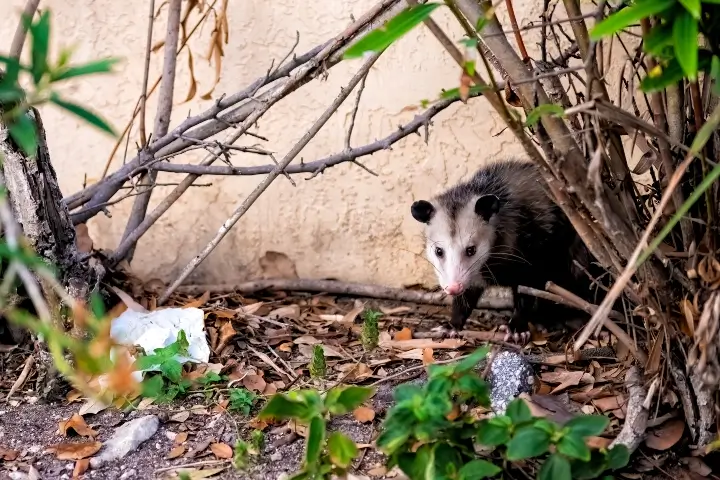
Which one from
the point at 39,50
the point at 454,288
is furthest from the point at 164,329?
the point at 39,50

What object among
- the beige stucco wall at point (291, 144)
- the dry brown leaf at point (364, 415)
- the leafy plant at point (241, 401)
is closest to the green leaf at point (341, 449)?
the dry brown leaf at point (364, 415)

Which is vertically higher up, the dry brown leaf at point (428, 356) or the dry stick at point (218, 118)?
the dry stick at point (218, 118)

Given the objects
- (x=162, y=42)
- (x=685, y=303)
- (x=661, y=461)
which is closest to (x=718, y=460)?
(x=661, y=461)

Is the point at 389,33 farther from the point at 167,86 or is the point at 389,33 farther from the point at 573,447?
the point at 167,86

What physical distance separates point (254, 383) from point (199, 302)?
579 mm

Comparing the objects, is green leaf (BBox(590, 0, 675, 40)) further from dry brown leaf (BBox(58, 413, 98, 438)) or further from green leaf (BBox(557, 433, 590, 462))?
dry brown leaf (BBox(58, 413, 98, 438))

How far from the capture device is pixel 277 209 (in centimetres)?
340

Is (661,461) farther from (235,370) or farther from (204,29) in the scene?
(204,29)

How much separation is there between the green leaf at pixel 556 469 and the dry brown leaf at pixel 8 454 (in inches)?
54.4

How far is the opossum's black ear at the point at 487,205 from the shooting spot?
9.89ft

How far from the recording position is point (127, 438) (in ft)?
7.43

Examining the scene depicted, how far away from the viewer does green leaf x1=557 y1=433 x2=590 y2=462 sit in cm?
166

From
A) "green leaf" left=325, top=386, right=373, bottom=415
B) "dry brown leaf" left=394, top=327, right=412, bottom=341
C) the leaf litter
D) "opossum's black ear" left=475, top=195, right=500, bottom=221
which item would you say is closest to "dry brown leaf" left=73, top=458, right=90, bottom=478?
the leaf litter

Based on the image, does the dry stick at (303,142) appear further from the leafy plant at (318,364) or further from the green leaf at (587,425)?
the green leaf at (587,425)
